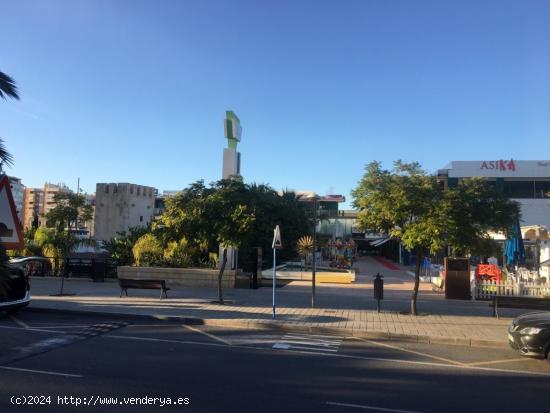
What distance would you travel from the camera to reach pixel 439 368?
8.59m

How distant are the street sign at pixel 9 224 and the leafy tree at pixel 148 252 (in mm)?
14058

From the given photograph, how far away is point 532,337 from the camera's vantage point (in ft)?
28.9

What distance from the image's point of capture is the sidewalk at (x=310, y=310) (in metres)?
11.9

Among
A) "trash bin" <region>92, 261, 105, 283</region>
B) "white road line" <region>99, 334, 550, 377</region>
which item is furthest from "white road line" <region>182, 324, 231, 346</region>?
"trash bin" <region>92, 261, 105, 283</region>

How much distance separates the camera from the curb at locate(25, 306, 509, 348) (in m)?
11.1

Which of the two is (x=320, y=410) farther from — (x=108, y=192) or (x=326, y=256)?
(x=108, y=192)

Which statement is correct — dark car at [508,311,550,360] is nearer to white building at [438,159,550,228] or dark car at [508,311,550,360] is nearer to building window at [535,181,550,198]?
white building at [438,159,550,228]

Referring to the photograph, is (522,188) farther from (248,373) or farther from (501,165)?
(248,373)

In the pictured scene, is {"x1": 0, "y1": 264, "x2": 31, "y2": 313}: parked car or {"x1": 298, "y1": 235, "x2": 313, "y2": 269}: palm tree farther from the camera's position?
{"x1": 298, "y1": 235, "x2": 313, "y2": 269}: palm tree

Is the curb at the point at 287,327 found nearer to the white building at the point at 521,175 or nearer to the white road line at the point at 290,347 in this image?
the white road line at the point at 290,347

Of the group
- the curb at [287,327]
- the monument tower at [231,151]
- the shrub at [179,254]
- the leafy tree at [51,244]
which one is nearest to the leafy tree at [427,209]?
the curb at [287,327]

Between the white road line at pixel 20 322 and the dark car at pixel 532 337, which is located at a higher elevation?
the dark car at pixel 532 337

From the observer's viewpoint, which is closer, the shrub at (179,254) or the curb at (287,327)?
the curb at (287,327)

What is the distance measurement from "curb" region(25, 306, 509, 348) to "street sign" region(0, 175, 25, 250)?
17.8ft
